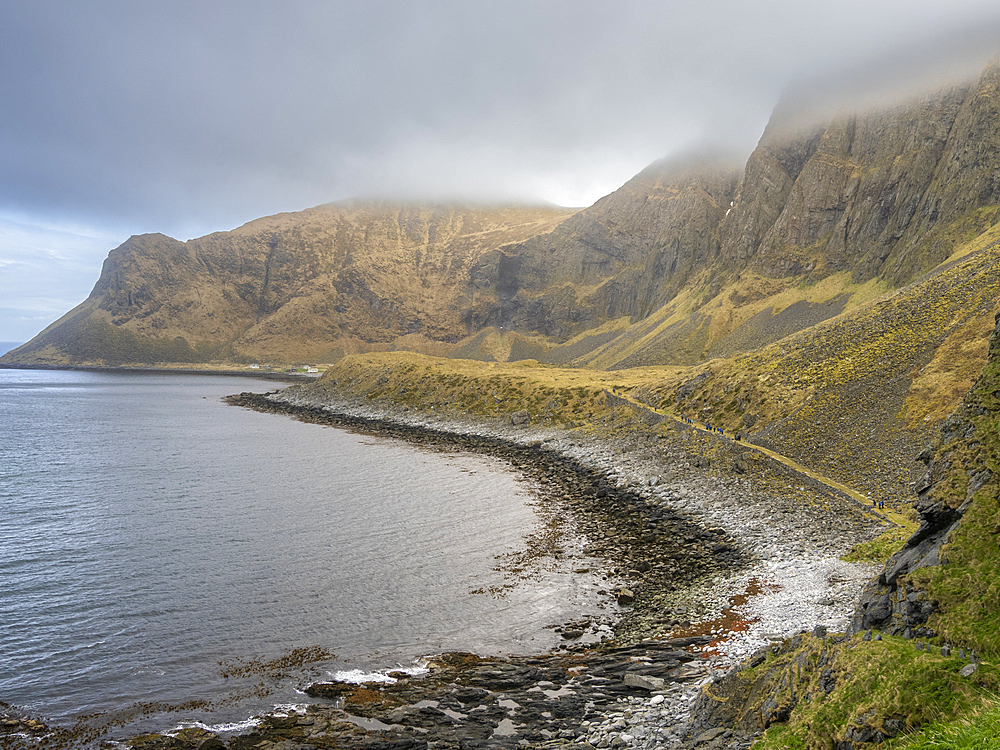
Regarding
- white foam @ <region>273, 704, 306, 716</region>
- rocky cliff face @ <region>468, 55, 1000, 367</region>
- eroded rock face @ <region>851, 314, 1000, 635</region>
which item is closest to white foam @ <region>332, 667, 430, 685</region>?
white foam @ <region>273, 704, 306, 716</region>

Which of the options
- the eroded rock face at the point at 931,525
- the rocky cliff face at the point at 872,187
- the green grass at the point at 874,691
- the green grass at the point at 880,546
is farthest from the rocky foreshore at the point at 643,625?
the rocky cliff face at the point at 872,187

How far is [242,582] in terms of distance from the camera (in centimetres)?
3428

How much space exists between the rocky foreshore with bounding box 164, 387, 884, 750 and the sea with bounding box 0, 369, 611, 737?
2222 millimetres

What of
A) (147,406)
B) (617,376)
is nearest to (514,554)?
(617,376)

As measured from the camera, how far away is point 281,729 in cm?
2044

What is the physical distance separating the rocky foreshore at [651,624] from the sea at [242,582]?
7.29 ft

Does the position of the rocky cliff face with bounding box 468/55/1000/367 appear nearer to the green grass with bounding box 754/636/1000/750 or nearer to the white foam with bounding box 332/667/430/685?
the green grass with bounding box 754/636/1000/750

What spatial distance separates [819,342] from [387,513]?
172 feet

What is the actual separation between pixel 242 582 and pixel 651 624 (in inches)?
949

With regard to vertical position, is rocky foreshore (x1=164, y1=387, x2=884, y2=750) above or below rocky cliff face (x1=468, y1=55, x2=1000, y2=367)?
below

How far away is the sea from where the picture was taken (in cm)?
2392

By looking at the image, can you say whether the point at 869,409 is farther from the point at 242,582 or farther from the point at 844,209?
the point at 844,209

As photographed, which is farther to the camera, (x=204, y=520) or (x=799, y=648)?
(x=204, y=520)

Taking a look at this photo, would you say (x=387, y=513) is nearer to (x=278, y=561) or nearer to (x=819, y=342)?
(x=278, y=561)
